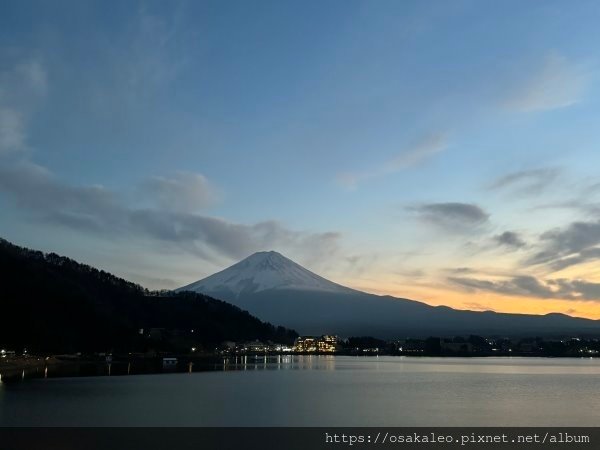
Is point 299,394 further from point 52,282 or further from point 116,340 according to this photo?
point 116,340

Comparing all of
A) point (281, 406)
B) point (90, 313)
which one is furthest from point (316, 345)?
point (281, 406)

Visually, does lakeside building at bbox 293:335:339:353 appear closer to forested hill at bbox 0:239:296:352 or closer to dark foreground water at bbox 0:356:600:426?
forested hill at bbox 0:239:296:352

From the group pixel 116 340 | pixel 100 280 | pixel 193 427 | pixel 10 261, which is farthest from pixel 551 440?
pixel 100 280

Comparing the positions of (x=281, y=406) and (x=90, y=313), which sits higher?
(x=90, y=313)

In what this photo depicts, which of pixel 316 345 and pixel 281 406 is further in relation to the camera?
pixel 316 345

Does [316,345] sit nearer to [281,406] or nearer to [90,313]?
[90,313]

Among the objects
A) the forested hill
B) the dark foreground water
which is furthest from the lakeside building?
the dark foreground water

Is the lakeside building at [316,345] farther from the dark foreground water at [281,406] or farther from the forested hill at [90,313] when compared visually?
the dark foreground water at [281,406]

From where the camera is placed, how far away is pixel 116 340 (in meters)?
79.0

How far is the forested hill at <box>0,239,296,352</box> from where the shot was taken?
55.4 m

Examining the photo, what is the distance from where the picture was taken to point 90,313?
242ft

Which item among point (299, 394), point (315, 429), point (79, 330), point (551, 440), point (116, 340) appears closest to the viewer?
point (551, 440)

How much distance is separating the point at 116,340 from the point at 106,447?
68617mm

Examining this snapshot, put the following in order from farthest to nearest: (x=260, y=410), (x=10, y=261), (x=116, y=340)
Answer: (x=116, y=340), (x=10, y=261), (x=260, y=410)
